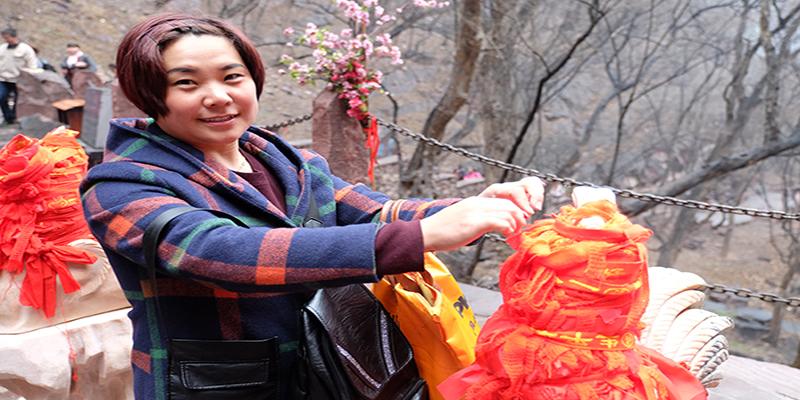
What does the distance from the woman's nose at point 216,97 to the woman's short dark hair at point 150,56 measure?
9 centimetres

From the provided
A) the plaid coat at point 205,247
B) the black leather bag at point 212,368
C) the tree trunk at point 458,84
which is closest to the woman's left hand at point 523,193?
the plaid coat at point 205,247

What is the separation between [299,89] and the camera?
64.0 feet

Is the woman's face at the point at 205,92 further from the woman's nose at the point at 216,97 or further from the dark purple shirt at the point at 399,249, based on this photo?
the dark purple shirt at the point at 399,249

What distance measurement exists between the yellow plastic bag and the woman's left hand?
27 centimetres

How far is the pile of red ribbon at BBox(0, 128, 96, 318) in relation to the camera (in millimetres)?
2693

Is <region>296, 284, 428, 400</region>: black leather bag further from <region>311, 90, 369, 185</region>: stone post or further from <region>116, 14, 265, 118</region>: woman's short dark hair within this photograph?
<region>311, 90, 369, 185</region>: stone post

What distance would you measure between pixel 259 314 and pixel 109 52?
60.4 feet

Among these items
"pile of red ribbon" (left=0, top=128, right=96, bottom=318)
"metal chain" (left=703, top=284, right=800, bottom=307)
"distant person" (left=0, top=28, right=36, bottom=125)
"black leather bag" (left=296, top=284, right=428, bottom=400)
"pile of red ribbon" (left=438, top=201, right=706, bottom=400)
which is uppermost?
"pile of red ribbon" (left=438, top=201, right=706, bottom=400)

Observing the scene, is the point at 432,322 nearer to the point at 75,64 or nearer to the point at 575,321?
the point at 575,321

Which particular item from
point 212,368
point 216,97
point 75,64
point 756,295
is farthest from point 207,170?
point 75,64

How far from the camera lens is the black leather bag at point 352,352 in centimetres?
145

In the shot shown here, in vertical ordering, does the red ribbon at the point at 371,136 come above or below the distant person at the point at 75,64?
above

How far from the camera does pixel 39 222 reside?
2.76 meters

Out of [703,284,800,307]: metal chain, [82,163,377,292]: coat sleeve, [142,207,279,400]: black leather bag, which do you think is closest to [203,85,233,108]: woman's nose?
[82,163,377,292]: coat sleeve
